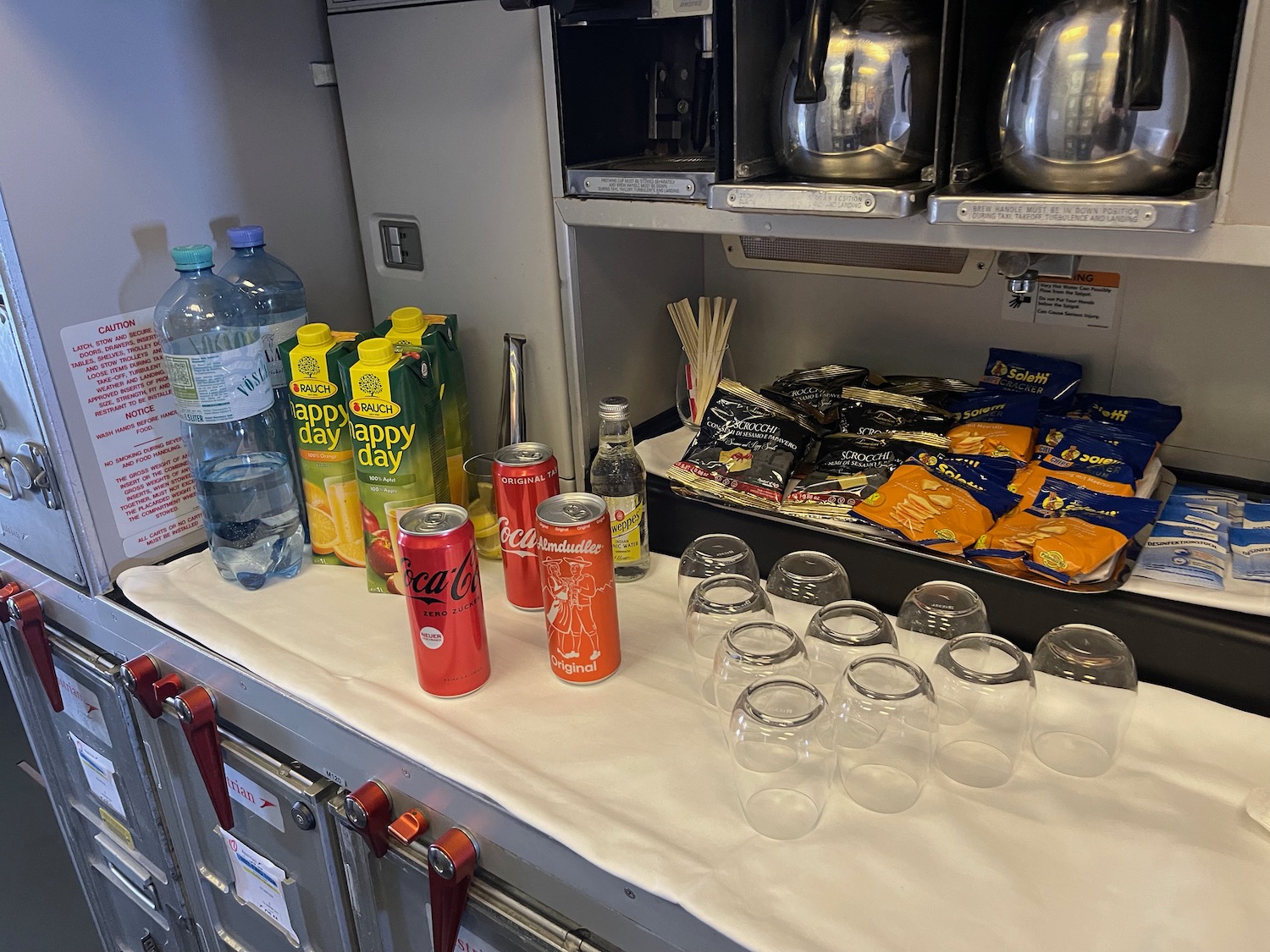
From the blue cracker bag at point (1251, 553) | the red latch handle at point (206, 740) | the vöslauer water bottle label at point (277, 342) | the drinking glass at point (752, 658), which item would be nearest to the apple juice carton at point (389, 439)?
the vöslauer water bottle label at point (277, 342)

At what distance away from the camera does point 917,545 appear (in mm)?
1069

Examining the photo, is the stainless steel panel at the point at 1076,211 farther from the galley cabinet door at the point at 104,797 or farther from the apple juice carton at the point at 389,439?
the galley cabinet door at the point at 104,797

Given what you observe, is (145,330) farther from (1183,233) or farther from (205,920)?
(1183,233)

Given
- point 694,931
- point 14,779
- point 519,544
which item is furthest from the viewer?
point 14,779

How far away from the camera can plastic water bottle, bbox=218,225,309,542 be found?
1.26 m

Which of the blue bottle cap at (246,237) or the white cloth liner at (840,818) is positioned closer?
the white cloth liner at (840,818)

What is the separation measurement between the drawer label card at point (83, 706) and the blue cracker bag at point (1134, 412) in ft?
4.69

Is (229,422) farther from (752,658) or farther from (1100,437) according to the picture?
(1100,437)

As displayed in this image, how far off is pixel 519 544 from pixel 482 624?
16 centimetres

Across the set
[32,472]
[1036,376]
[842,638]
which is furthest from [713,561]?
[32,472]

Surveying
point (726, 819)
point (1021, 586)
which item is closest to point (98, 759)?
point (726, 819)

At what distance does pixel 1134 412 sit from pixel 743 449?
0.48 meters

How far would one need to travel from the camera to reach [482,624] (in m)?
1.02

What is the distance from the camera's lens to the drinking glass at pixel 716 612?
3.38 ft
